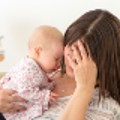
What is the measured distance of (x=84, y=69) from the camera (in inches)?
54.8

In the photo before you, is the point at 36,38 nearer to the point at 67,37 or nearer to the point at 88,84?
the point at 67,37

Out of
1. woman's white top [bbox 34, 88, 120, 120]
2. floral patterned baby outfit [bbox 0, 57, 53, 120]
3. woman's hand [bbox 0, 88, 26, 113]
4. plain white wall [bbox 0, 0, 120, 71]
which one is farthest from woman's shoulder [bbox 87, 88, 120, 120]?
plain white wall [bbox 0, 0, 120, 71]

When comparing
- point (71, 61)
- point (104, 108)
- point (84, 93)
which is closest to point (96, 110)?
point (104, 108)

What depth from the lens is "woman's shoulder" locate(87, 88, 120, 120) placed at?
147 cm

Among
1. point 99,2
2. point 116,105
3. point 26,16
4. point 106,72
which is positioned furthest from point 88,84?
point 26,16

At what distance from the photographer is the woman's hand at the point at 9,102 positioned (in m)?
1.49

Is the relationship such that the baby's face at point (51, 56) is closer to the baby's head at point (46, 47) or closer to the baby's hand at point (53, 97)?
the baby's head at point (46, 47)

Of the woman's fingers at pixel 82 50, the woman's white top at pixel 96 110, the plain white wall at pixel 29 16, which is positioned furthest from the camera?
the plain white wall at pixel 29 16

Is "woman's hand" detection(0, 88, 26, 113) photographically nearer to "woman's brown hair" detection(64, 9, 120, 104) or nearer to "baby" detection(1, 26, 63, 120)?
"baby" detection(1, 26, 63, 120)

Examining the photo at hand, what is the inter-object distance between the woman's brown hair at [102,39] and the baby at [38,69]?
0.08m

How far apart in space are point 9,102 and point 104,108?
461mm

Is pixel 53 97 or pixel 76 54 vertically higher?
pixel 76 54

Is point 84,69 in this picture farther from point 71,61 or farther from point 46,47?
point 46,47

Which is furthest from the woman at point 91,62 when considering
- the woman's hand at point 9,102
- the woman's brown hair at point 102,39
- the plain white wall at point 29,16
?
the plain white wall at point 29,16
